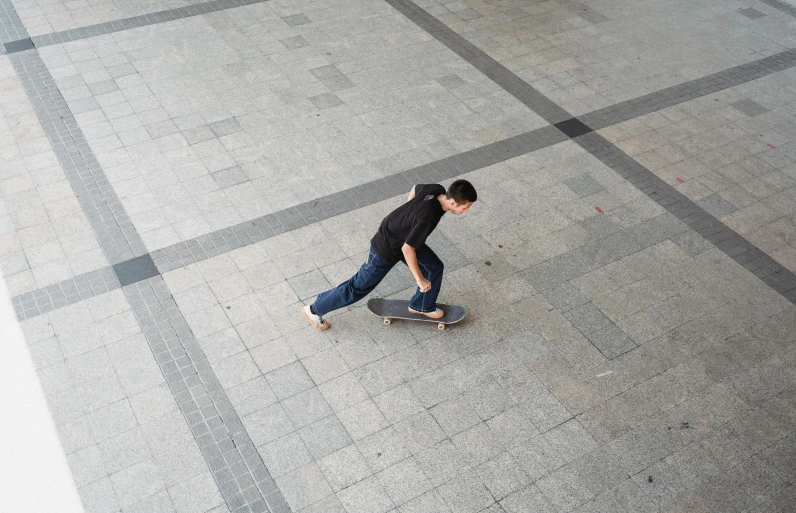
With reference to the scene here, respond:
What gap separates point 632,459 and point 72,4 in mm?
9839

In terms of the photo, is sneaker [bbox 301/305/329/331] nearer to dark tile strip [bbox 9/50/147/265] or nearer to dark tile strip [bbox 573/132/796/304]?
dark tile strip [bbox 9/50/147/265]

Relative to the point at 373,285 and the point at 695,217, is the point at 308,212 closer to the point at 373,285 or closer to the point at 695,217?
the point at 373,285

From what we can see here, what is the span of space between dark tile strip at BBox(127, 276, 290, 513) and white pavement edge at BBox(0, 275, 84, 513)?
0.90m

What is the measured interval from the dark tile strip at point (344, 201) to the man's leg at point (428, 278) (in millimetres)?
1689

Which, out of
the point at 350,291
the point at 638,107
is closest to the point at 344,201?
the point at 350,291

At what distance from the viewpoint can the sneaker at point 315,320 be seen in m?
6.29

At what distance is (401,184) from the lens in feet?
26.2

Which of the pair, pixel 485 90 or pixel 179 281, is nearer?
pixel 179 281

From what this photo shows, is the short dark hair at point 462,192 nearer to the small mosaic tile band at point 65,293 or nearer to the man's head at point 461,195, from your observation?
the man's head at point 461,195

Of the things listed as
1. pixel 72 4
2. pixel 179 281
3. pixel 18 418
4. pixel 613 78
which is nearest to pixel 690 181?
pixel 613 78

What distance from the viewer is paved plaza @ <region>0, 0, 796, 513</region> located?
549 centimetres

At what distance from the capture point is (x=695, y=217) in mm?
7941

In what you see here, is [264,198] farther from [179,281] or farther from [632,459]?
[632,459]

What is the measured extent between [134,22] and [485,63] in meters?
5.03
